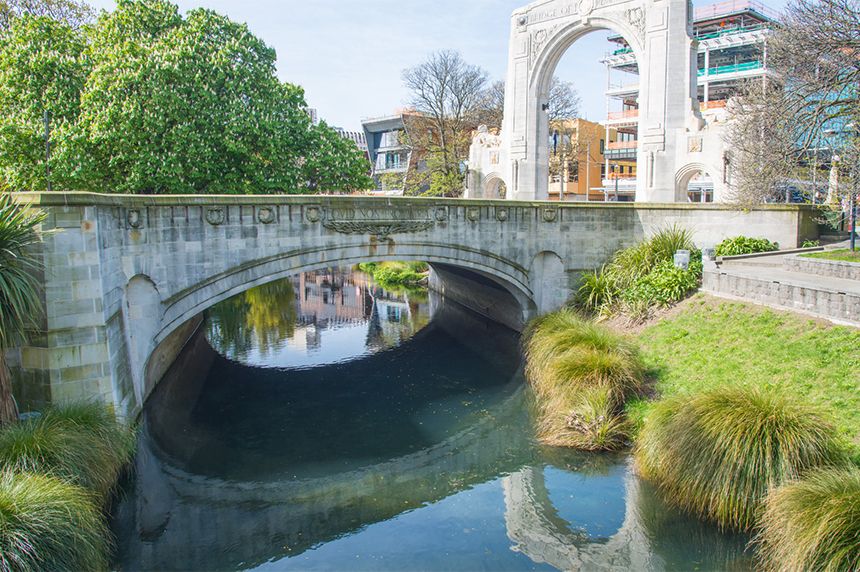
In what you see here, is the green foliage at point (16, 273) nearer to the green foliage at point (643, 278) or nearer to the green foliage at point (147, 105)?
the green foliage at point (147, 105)

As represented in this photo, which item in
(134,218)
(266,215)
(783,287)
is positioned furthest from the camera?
(266,215)

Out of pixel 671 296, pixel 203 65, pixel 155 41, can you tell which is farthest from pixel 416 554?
pixel 155 41

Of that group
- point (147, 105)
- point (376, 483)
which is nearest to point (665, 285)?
point (376, 483)

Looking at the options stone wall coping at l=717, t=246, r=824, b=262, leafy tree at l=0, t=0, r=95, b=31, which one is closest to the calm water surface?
stone wall coping at l=717, t=246, r=824, b=262

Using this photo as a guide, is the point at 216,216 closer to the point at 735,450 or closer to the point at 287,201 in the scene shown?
the point at 287,201

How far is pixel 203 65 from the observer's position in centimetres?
1883

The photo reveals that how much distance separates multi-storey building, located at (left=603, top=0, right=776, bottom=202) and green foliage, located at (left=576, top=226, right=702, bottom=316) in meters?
22.8

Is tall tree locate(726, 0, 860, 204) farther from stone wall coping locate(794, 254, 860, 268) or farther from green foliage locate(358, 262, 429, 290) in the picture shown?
green foliage locate(358, 262, 429, 290)

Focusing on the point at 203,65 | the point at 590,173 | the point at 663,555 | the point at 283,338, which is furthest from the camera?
the point at 590,173

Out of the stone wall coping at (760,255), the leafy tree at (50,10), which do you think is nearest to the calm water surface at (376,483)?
the stone wall coping at (760,255)

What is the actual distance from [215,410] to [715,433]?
34.8ft

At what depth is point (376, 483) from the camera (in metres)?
10.8

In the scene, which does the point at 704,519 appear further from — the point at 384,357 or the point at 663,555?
the point at 384,357

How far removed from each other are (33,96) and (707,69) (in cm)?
4046
